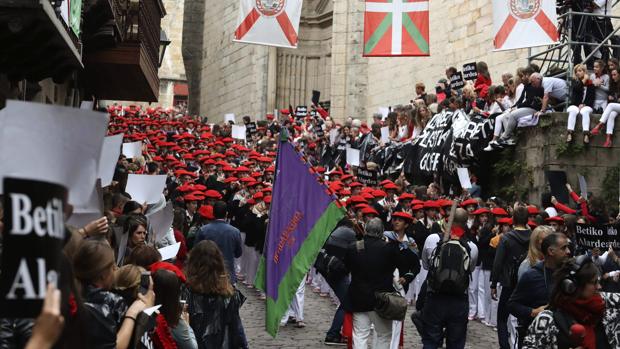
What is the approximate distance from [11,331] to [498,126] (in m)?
13.7

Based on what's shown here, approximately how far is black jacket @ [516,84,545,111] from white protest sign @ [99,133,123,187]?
1048 cm

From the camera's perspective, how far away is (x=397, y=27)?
57.7 feet

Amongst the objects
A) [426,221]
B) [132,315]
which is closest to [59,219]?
[132,315]

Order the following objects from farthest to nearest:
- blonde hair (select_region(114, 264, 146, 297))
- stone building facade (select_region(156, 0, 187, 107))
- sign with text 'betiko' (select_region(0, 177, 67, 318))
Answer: stone building facade (select_region(156, 0, 187, 107)) → blonde hair (select_region(114, 264, 146, 297)) → sign with text 'betiko' (select_region(0, 177, 67, 318))

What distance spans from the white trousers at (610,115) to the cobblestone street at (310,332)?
365 cm

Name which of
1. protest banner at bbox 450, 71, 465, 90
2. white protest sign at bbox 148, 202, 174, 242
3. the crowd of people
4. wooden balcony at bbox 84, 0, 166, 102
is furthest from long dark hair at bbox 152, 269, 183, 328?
protest banner at bbox 450, 71, 465, 90

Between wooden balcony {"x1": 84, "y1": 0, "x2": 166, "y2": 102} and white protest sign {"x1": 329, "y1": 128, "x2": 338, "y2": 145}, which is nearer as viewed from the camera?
wooden balcony {"x1": 84, "y1": 0, "x2": 166, "y2": 102}

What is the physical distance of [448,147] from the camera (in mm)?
17922

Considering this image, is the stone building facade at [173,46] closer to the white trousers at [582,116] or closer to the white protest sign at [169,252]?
the white trousers at [582,116]

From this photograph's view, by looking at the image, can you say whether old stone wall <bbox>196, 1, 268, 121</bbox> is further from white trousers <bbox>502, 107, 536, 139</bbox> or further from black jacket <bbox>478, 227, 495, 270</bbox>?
black jacket <bbox>478, 227, 495, 270</bbox>

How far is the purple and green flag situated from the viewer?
877cm

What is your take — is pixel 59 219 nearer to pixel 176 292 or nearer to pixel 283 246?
pixel 176 292

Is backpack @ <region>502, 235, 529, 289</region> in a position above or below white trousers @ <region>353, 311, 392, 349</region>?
above

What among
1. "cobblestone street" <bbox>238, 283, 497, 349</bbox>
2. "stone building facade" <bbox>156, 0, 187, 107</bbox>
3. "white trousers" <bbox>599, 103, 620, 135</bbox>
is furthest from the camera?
"stone building facade" <bbox>156, 0, 187, 107</bbox>
